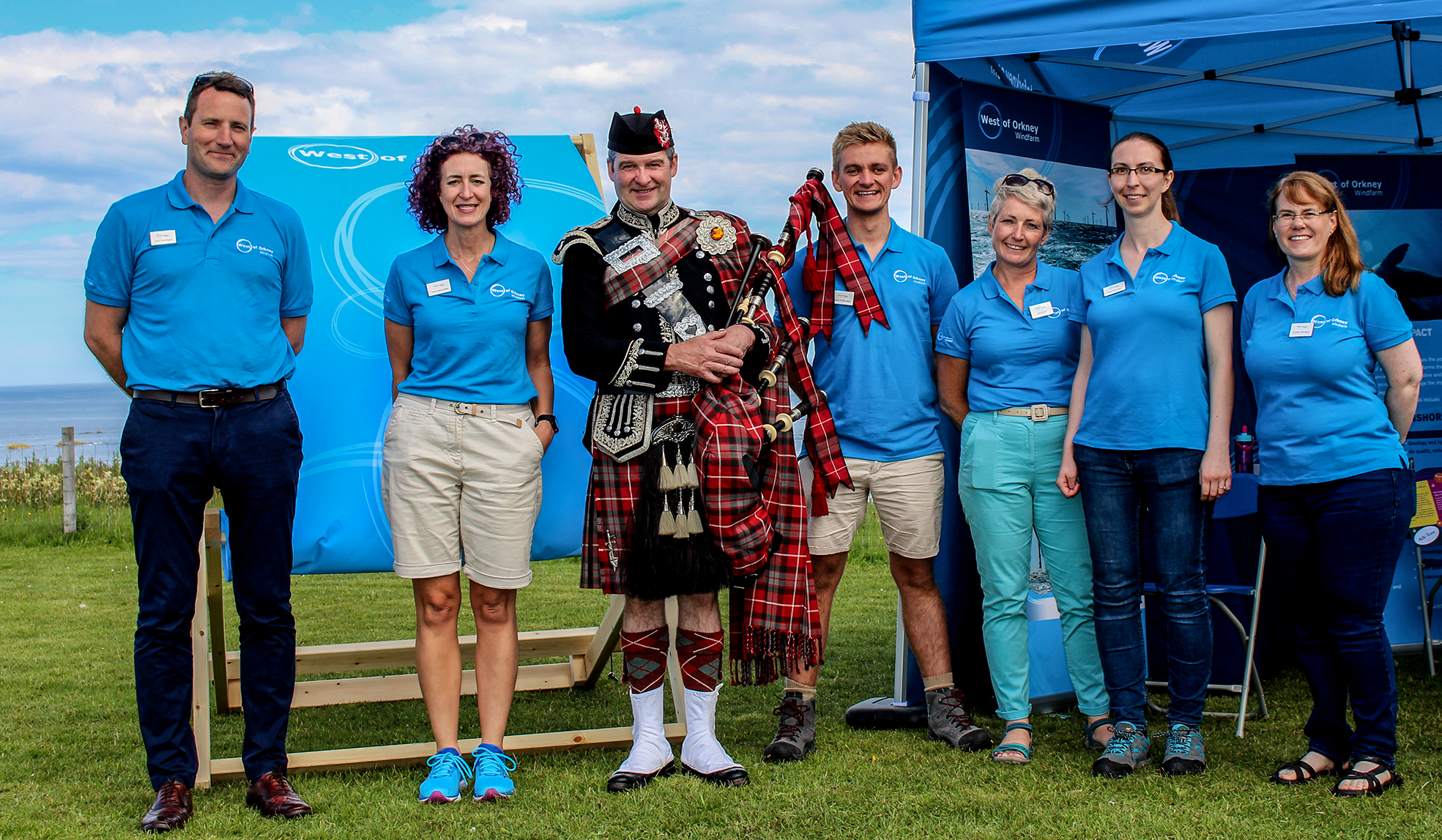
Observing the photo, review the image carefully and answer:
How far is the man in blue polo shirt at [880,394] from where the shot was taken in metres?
3.63

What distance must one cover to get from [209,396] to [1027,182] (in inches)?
99.4

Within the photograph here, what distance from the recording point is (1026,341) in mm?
3496

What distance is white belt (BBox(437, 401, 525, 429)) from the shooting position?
→ 3236 mm

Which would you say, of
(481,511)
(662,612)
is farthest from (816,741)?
(481,511)

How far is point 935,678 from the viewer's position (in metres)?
3.84

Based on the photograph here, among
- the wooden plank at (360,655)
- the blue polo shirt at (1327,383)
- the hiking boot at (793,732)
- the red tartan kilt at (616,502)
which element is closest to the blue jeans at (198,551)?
the red tartan kilt at (616,502)

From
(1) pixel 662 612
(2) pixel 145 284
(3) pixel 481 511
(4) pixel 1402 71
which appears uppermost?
(4) pixel 1402 71

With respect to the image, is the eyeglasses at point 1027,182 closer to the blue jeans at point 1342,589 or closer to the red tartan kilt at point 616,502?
the blue jeans at point 1342,589

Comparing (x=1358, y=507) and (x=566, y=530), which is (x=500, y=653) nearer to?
(x=566, y=530)

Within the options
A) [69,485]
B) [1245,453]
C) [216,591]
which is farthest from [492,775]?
[69,485]

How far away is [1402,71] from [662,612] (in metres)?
3.90

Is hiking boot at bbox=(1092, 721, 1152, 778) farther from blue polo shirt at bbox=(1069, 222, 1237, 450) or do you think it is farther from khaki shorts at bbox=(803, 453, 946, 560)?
blue polo shirt at bbox=(1069, 222, 1237, 450)

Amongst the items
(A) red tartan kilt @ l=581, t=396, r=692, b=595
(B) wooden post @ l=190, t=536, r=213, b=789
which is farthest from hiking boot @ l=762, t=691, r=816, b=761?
(B) wooden post @ l=190, t=536, r=213, b=789

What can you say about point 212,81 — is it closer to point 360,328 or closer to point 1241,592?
point 360,328
